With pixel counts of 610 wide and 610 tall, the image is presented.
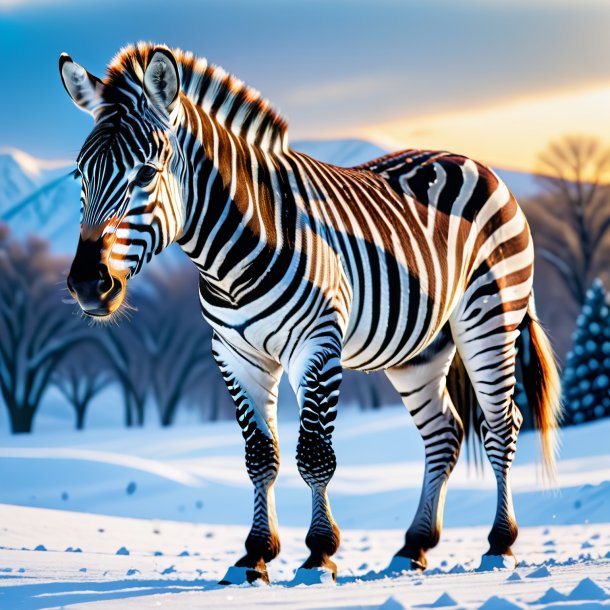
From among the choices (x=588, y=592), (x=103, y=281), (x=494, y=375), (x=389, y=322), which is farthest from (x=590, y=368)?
(x=103, y=281)

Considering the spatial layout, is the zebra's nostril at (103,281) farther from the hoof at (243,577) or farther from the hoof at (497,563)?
the hoof at (497,563)

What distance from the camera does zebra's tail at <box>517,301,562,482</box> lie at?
6.23 m

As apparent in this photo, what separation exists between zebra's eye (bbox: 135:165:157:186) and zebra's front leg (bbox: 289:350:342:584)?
A: 1.12 m

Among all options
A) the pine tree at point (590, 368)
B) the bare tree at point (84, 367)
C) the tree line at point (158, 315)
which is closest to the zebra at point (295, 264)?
the pine tree at point (590, 368)

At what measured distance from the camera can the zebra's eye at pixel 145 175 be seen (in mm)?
4102

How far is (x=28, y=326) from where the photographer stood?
89.0ft

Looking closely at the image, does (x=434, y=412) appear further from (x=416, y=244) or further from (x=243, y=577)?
(x=243, y=577)

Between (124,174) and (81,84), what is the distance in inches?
23.7

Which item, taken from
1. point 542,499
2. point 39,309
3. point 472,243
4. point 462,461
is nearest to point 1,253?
point 39,309

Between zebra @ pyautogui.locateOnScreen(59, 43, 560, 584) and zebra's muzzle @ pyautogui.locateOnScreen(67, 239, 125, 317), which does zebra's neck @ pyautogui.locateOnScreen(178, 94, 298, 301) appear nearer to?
zebra @ pyautogui.locateOnScreen(59, 43, 560, 584)

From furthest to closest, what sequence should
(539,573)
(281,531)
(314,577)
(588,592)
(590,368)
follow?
(590,368)
(281,531)
(314,577)
(539,573)
(588,592)

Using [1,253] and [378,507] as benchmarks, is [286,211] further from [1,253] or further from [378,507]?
[1,253]

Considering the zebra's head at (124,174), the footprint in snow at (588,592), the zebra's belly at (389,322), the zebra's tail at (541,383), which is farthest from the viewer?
the zebra's tail at (541,383)

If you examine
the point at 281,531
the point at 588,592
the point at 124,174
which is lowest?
the point at 281,531
